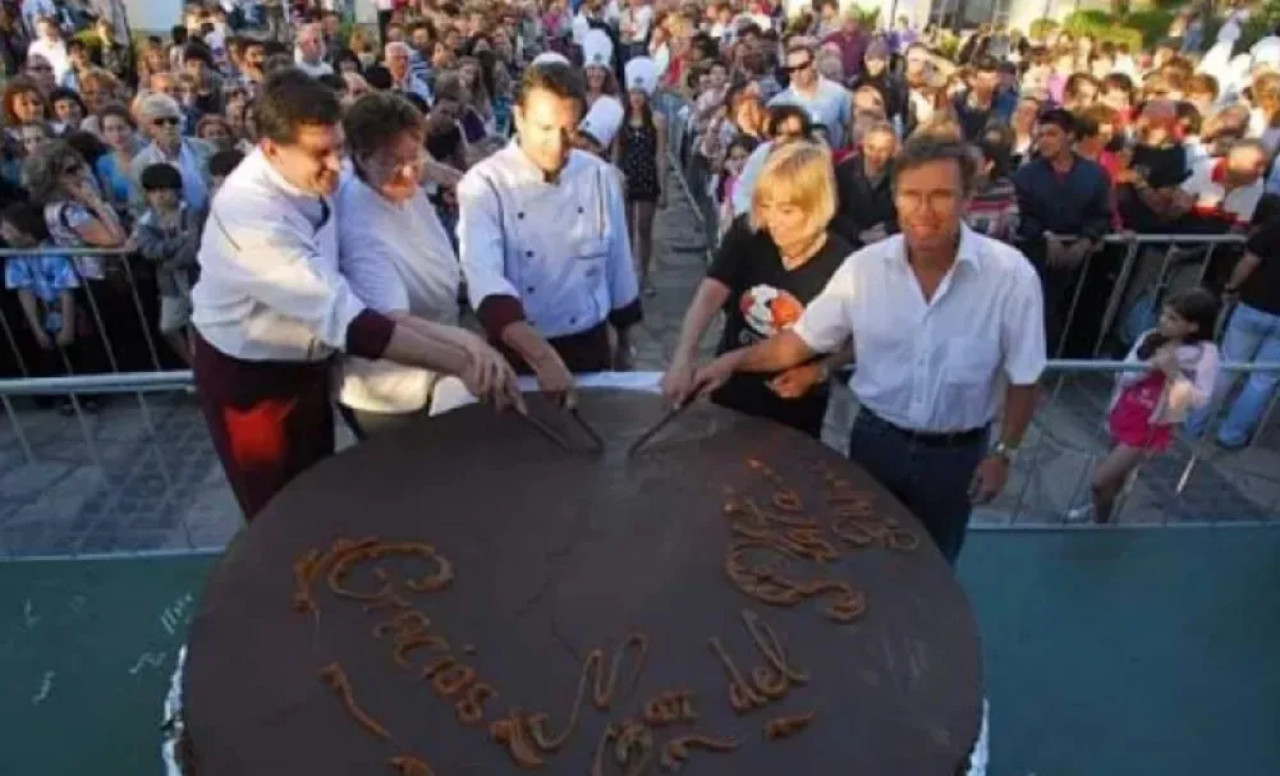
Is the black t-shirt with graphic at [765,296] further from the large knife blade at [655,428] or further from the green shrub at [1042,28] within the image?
the green shrub at [1042,28]

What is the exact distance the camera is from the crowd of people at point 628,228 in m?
2.73

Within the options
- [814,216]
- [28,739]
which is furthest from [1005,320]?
[28,739]

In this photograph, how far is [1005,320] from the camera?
2719 mm

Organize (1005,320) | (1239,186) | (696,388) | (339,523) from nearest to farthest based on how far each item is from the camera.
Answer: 1. (339,523)
2. (1005,320)
3. (696,388)
4. (1239,186)

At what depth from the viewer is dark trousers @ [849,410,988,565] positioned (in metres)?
2.97

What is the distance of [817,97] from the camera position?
786cm

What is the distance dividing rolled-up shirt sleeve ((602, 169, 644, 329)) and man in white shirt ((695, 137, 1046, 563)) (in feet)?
2.14

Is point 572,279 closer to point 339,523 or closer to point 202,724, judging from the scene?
point 339,523

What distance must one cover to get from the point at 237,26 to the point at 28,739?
13506 millimetres

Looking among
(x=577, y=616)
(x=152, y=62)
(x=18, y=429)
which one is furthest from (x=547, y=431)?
(x=152, y=62)

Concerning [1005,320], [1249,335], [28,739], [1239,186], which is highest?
[1005,320]

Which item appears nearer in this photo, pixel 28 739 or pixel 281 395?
pixel 281 395

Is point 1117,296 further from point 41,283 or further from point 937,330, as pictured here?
point 41,283

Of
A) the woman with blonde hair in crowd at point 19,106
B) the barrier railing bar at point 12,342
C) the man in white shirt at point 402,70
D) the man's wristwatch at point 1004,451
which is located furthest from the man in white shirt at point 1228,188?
the woman with blonde hair in crowd at point 19,106
